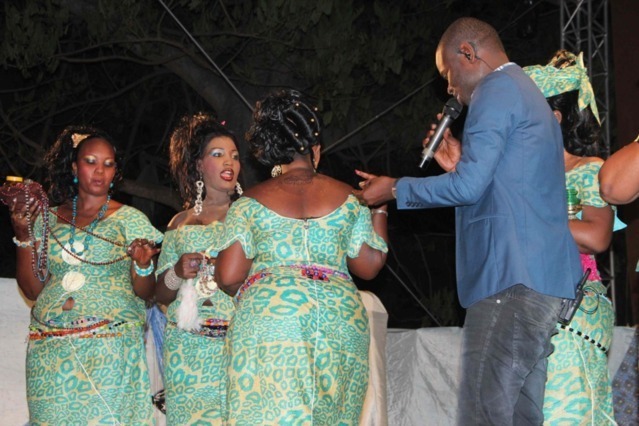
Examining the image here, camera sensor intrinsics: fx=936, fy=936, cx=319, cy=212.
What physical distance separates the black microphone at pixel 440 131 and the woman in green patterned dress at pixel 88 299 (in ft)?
6.32

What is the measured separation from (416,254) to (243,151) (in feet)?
20.4

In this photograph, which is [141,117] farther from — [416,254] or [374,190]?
[374,190]

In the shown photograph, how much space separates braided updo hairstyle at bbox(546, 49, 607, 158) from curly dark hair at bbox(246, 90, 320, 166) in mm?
1059

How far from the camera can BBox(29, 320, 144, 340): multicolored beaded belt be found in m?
4.82

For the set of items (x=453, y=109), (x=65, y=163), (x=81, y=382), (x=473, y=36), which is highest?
(x=473, y=36)

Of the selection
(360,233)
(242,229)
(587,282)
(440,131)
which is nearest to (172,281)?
(242,229)

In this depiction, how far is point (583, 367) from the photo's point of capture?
3.79m

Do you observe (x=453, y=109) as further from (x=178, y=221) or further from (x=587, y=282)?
(x=178, y=221)

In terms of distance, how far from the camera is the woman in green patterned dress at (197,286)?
477 cm

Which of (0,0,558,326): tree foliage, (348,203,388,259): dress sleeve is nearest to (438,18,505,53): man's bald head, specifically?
(348,203,388,259): dress sleeve

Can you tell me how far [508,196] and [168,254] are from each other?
2.42 m

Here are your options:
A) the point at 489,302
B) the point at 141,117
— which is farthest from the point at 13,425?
the point at 141,117

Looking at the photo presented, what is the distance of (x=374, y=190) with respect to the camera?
3.71m

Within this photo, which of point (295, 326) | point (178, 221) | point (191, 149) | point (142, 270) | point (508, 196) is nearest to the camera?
point (508, 196)
